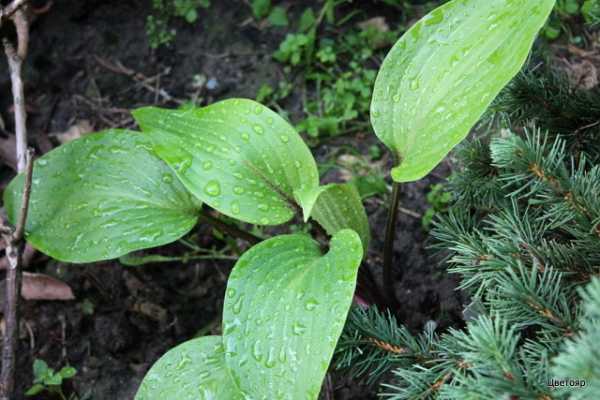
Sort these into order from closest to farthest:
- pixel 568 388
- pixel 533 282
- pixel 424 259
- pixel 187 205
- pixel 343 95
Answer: pixel 568 388 → pixel 533 282 → pixel 187 205 → pixel 424 259 → pixel 343 95

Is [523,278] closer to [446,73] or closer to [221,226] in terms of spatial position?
[446,73]

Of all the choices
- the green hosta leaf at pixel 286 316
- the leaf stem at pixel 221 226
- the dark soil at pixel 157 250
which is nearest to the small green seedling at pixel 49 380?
the dark soil at pixel 157 250

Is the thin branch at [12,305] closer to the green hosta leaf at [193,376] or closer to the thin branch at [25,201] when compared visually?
the thin branch at [25,201]

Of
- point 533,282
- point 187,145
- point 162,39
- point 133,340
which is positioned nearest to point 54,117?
point 162,39

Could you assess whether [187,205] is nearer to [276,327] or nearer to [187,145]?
[187,145]

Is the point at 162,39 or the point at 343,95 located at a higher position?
the point at 162,39

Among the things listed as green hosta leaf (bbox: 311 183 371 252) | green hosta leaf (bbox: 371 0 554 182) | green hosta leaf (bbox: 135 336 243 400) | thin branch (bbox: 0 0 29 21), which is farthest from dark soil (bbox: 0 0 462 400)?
thin branch (bbox: 0 0 29 21)

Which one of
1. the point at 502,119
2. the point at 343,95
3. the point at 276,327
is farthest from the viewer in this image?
the point at 343,95
